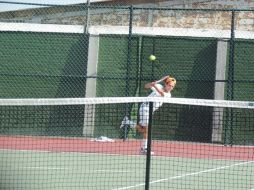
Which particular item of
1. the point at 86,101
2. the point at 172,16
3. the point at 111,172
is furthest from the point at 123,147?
the point at 86,101

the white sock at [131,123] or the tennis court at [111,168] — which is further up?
the white sock at [131,123]

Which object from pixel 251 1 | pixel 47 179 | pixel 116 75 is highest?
pixel 251 1

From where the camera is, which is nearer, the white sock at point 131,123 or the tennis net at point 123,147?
the tennis net at point 123,147

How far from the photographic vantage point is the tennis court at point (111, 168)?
22.1 ft

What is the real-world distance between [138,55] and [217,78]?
1935mm

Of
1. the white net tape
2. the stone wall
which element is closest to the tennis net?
the white net tape

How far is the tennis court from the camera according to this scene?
6.73 meters

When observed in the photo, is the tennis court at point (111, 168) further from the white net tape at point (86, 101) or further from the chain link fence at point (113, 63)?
the chain link fence at point (113, 63)

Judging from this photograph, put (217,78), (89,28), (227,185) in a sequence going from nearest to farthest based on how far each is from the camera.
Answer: (227,185) → (217,78) → (89,28)

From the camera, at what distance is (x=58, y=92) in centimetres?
1451

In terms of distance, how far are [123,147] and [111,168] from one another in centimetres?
362

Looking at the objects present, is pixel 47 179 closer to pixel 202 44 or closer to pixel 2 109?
pixel 2 109

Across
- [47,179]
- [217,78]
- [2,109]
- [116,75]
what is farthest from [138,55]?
[47,179]

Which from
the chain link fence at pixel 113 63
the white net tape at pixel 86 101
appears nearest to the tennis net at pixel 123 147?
the white net tape at pixel 86 101
